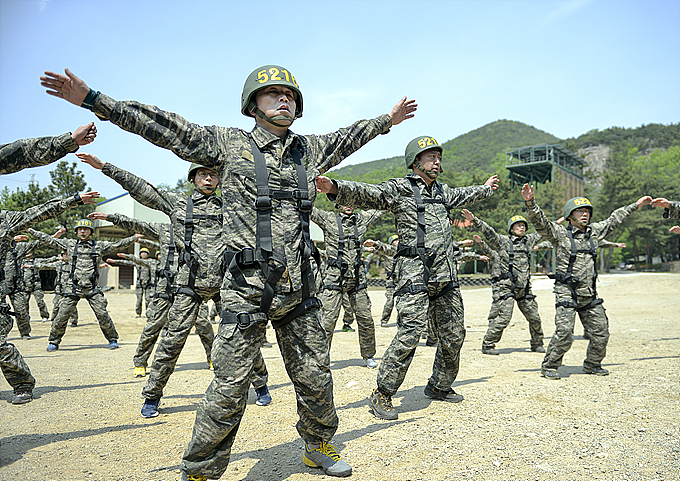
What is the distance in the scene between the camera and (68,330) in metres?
13.7

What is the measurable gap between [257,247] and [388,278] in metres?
13.5

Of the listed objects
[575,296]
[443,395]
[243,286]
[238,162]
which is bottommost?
[443,395]

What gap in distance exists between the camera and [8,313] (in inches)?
262

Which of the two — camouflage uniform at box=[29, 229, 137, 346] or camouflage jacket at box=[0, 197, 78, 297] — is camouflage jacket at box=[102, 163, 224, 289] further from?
camouflage uniform at box=[29, 229, 137, 346]

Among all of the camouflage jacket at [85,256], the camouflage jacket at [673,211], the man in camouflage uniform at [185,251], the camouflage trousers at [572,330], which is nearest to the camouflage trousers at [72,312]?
the camouflage jacket at [85,256]

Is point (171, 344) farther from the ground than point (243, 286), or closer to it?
closer to it

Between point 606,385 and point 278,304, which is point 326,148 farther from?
point 606,385

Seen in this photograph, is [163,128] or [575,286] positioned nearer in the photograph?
[163,128]

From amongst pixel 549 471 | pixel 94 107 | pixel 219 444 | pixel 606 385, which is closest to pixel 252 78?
pixel 94 107

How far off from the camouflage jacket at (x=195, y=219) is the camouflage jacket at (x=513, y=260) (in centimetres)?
580

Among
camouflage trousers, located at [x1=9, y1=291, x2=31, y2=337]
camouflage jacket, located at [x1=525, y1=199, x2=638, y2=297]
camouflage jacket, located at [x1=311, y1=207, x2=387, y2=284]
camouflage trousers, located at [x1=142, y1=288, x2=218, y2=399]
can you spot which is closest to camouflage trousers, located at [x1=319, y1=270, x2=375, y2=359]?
camouflage jacket, located at [x1=311, y1=207, x2=387, y2=284]

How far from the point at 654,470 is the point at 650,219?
193 feet

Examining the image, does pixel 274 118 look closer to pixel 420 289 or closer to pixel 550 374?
pixel 420 289

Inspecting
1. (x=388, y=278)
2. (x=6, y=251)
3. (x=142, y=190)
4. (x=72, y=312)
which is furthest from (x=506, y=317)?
(x=72, y=312)
